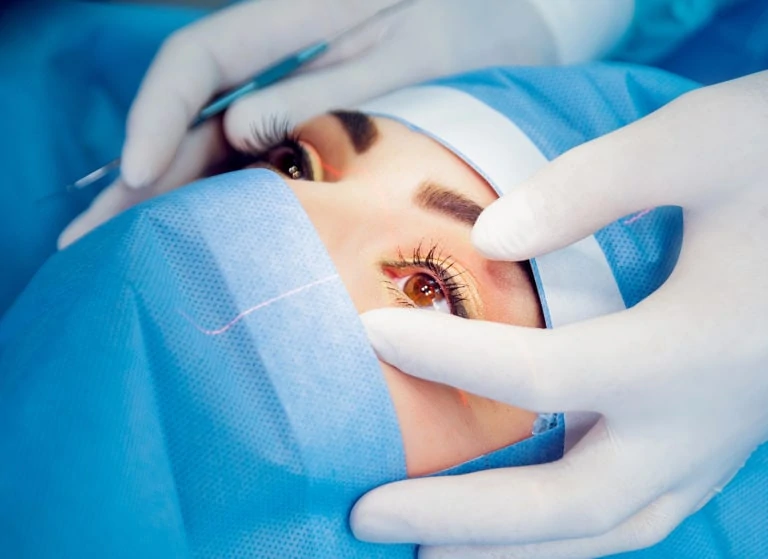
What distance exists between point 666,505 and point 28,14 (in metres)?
1.51

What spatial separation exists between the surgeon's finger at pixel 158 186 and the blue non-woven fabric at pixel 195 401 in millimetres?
442

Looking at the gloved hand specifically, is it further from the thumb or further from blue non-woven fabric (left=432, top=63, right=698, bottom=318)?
the thumb

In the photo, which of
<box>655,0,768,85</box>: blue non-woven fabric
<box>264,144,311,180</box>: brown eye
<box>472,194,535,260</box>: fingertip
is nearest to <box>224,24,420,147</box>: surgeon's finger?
<box>264,144,311,180</box>: brown eye

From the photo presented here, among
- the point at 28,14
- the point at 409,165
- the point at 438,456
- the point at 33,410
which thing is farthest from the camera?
the point at 28,14

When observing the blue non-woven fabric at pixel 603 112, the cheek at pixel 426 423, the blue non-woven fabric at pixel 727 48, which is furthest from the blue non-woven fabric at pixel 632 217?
the blue non-woven fabric at pixel 727 48

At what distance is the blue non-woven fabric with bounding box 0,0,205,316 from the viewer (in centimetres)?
132

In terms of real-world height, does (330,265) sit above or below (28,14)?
below

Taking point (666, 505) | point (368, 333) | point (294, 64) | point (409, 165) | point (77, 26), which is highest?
point (77, 26)

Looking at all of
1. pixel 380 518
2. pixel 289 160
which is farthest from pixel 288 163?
pixel 380 518

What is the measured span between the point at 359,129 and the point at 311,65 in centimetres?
52

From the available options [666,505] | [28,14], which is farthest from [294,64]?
[666,505]

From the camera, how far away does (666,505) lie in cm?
88

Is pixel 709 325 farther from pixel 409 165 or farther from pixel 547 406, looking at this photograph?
pixel 409 165

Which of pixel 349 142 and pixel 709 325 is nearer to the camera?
pixel 709 325
